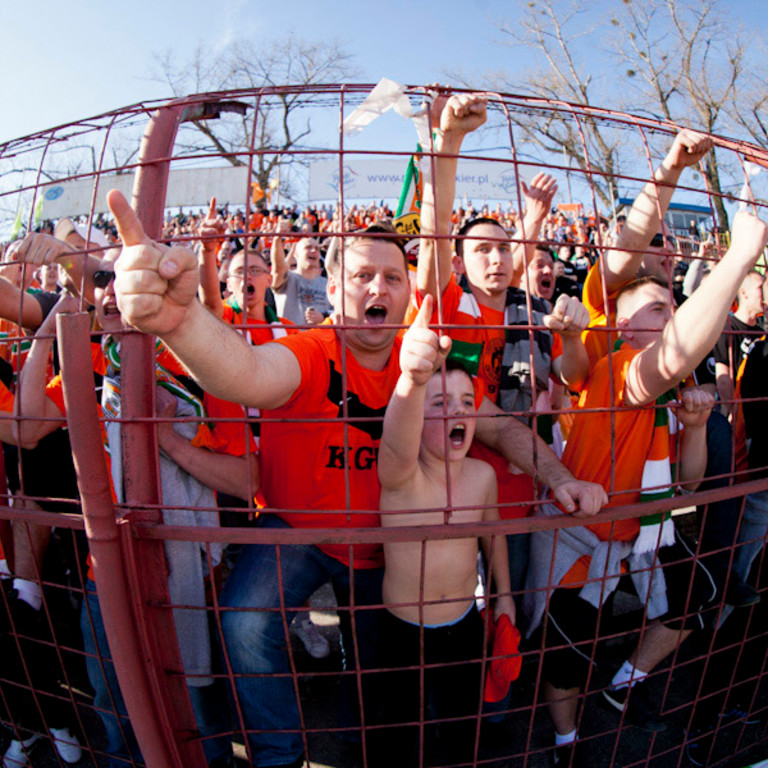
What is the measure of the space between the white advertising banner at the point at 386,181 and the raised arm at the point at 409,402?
15.6 metres

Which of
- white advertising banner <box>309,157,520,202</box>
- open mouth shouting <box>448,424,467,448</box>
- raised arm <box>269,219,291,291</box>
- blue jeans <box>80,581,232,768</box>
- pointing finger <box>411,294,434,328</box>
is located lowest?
blue jeans <box>80,581,232,768</box>

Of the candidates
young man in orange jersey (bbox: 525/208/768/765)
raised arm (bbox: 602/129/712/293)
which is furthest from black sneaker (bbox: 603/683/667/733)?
raised arm (bbox: 602/129/712/293)

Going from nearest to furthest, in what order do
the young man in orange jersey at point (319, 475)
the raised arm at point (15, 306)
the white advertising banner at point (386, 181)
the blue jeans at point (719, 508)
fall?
the young man in orange jersey at point (319, 475)
the raised arm at point (15, 306)
the blue jeans at point (719, 508)
the white advertising banner at point (386, 181)

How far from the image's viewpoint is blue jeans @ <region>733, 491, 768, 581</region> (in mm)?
2467

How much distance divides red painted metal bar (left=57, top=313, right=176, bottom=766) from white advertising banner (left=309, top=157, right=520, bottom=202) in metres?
15.9

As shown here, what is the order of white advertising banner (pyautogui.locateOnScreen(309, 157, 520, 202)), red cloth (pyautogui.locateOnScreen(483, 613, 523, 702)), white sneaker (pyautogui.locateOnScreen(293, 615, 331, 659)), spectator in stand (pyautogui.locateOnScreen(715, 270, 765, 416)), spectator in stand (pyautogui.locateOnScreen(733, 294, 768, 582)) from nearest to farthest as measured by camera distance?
red cloth (pyautogui.locateOnScreen(483, 613, 523, 702)) < spectator in stand (pyautogui.locateOnScreen(733, 294, 768, 582)) < white sneaker (pyautogui.locateOnScreen(293, 615, 331, 659)) < spectator in stand (pyautogui.locateOnScreen(715, 270, 765, 416)) < white advertising banner (pyautogui.locateOnScreen(309, 157, 520, 202))

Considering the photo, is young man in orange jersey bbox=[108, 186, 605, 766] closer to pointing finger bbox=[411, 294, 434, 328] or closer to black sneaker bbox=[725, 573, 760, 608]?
pointing finger bbox=[411, 294, 434, 328]

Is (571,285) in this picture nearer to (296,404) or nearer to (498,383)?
(498,383)

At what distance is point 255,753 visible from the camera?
71.5 inches

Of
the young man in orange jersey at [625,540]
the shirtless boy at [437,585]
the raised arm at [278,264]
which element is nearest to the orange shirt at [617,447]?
the young man in orange jersey at [625,540]

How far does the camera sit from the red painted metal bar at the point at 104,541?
4.33 feet

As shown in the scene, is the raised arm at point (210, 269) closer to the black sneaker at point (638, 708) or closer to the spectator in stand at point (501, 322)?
the spectator in stand at point (501, 322)

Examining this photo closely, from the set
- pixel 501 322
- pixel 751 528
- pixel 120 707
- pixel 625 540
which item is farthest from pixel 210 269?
pixel 751 528

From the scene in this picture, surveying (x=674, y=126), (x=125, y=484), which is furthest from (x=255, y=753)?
(x=674, y=126)
